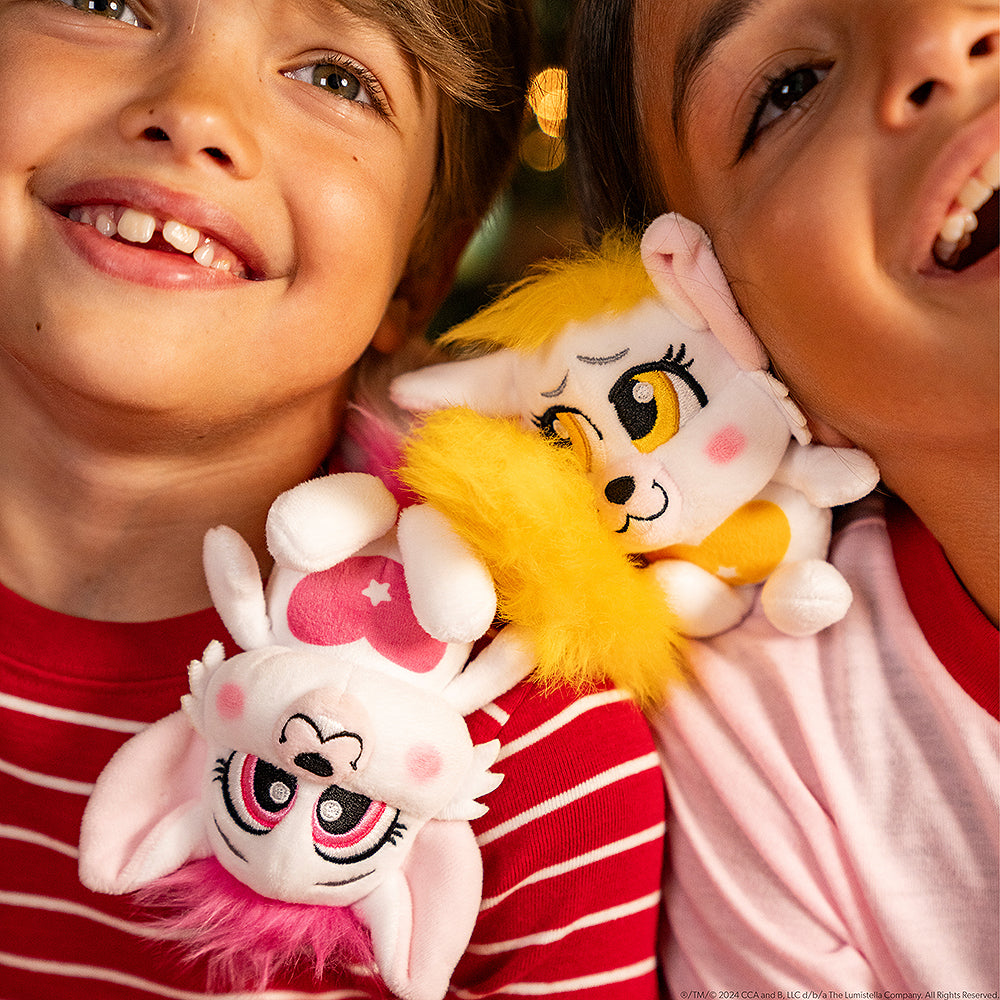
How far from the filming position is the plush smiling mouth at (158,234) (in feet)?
2.76

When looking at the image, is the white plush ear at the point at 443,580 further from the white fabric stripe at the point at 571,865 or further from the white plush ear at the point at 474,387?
the white fabric stripe at the point at 571,865

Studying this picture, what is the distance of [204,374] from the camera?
2.83 ft

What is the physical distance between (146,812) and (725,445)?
23.4 inches

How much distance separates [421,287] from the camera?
1159 millimetres

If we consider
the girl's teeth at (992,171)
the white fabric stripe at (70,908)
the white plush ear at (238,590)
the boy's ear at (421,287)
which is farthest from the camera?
the boy's ear at (421,287)

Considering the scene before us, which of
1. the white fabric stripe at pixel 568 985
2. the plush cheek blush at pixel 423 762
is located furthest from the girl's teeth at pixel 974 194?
the white fabric stripe at pixel 568 985

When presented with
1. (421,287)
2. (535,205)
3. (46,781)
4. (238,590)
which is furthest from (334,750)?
(535,205)

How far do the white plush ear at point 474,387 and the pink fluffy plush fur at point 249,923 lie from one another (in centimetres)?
45

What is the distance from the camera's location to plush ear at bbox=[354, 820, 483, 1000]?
2.48 feet

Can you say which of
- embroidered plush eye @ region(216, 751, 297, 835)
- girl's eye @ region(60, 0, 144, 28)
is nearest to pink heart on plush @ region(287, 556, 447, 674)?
embroidered plush eye @ region(216, 751, 297, 835)

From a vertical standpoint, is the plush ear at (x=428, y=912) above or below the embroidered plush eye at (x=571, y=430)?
below

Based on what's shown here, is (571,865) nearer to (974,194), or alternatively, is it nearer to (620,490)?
(620,490)

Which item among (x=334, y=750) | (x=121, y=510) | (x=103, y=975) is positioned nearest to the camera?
(x=334, y=750)

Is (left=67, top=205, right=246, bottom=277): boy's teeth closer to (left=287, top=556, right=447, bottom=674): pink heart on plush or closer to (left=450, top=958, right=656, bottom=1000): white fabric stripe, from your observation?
(left=287, top=556, right=447, bottom=674): pink heart on plush
